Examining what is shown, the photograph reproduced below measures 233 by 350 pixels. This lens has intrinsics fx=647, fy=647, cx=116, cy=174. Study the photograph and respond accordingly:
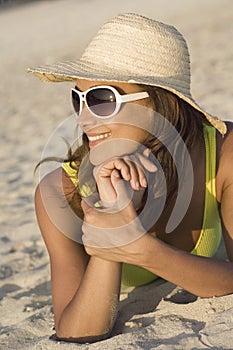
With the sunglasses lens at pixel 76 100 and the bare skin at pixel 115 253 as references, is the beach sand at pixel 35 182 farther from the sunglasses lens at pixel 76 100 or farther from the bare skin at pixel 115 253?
the sunglasses lens at pixel 76 100

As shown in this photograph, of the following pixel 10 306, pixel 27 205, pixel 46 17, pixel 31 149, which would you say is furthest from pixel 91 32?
pixel 10 306

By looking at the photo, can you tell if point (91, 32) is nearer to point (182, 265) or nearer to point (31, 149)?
point (31, 149)

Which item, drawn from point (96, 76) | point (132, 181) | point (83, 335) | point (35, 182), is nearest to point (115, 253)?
point (132, 181)

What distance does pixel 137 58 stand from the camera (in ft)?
7.82

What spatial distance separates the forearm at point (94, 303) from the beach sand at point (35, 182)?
0.27ft

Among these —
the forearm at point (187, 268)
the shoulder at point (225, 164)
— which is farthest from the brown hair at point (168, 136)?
the forearm at point (187, 268)

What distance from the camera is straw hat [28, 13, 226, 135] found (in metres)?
2.37

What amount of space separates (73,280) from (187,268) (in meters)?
0.54

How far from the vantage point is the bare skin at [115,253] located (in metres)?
2.22

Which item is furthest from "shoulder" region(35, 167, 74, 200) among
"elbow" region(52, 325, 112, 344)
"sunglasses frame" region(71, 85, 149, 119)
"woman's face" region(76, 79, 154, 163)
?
"elbow" region(52, 325, 112, 344)

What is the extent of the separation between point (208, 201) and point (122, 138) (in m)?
0.51

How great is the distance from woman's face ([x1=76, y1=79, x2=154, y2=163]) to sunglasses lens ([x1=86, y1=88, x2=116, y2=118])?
23mm

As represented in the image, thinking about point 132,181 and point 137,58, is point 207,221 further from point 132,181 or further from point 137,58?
point 137,58

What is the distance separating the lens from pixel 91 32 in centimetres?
1425
